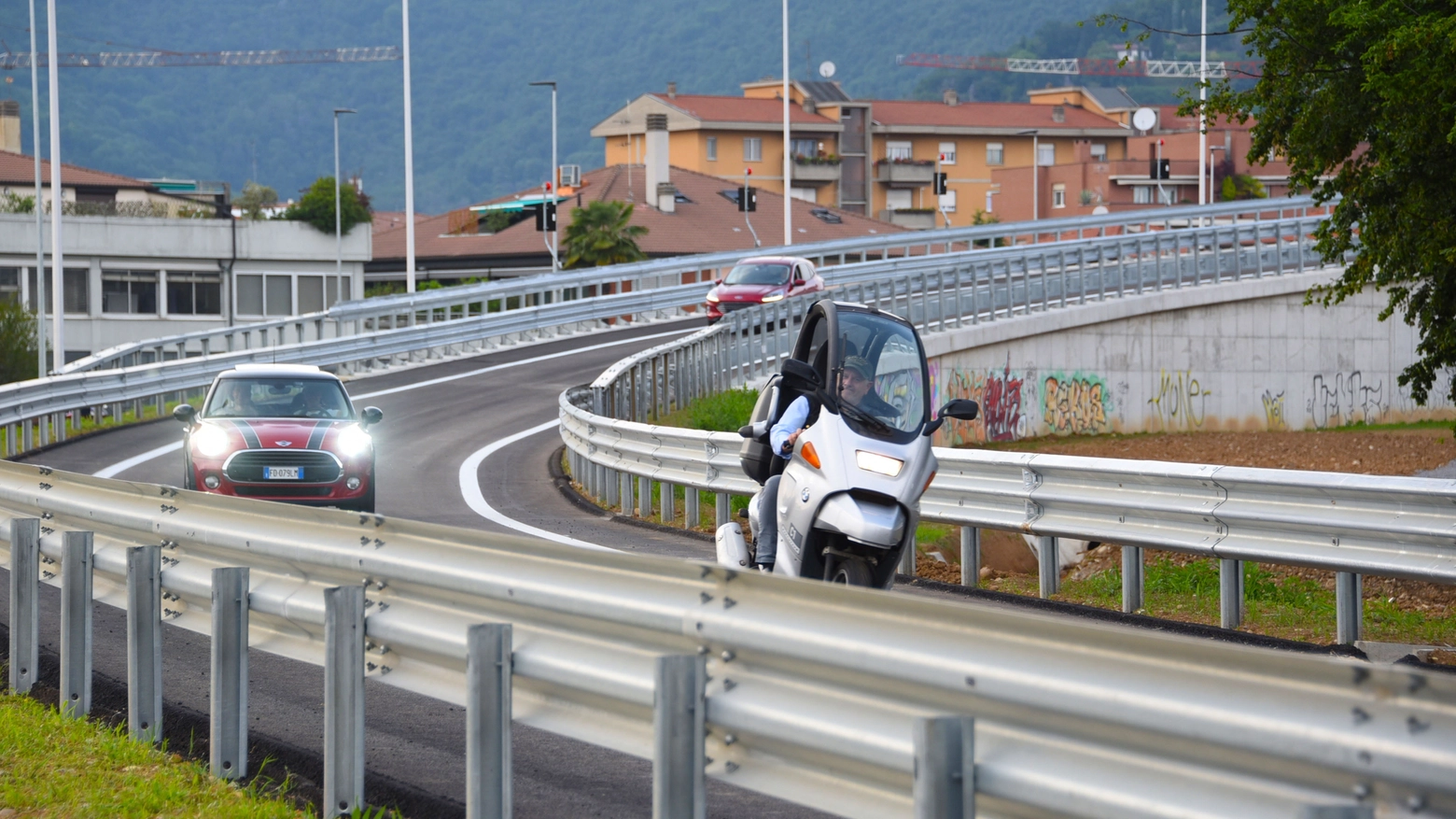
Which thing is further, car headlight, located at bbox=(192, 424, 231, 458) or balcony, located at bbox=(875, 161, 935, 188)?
balcony, located at bbox=(875, 161, 935, 188)

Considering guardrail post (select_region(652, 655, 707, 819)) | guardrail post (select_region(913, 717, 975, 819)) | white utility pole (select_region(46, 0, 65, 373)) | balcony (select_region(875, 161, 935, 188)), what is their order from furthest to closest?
balcony (select_region(875, 161, 935, 188))
white utility pole (select_region(46, 0, 65, 373))
guardrail post (select_region(652, 655, 707, 819))
guardrail post (select_region(913, 717, 975, 819))

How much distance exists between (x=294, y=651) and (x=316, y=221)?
68379mm

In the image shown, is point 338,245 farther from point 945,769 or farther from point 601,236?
point 945,769

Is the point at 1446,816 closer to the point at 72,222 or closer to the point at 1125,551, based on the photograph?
the point at 1125,551

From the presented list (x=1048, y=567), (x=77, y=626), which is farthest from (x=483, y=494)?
(x=77, y=626)

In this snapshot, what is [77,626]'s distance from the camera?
7.20 metres

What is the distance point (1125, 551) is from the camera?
A: 418 inches

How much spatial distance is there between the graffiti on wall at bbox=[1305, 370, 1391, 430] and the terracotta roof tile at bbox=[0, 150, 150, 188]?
5890 centimetres

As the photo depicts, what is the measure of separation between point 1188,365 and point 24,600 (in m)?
33.1

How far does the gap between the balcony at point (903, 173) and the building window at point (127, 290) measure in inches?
2363

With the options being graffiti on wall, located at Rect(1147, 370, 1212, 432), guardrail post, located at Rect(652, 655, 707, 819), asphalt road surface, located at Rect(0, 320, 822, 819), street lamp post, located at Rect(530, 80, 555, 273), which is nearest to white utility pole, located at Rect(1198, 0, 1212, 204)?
graffiti on wall, located at Rect(1147, 370, 1212, 432)

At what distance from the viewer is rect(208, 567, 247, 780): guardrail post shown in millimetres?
6078

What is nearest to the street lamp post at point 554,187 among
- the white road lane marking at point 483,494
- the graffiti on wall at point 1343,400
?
the graffiti on wall at point 1343,400

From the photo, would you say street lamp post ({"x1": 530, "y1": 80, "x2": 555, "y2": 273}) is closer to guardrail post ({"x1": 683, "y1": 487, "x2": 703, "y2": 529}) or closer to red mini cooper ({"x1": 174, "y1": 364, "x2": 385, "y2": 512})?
red mini cooper ({"x1": 174, "y1": 364, "x2": 385, "y2": 512})
